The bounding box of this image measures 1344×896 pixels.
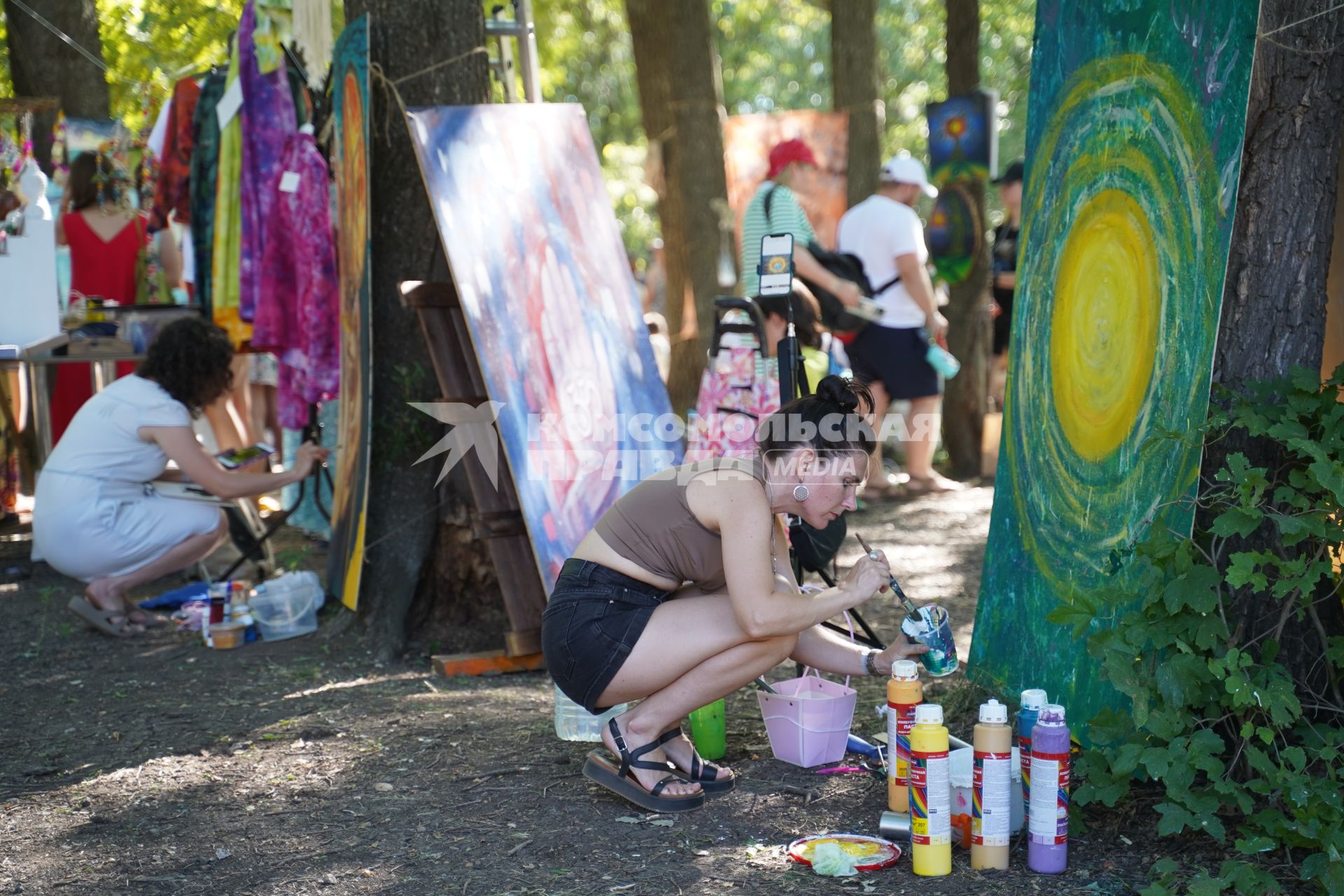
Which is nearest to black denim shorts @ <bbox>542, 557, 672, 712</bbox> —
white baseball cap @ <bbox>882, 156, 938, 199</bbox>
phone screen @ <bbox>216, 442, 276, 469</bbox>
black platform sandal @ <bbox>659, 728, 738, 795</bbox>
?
black platform sandal @ <bbox>659, 728, 738, 795</bbox>

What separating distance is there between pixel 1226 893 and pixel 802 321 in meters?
2.80

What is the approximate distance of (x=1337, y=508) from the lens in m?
2.46

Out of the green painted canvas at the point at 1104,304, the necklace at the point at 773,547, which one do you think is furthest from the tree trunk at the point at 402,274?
the green painted canvas at the point at 1104,304

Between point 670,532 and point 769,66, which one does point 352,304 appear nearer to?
point 670,532

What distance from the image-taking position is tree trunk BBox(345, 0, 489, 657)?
4.42m

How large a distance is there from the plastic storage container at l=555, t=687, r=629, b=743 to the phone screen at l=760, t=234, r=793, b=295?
1.27m

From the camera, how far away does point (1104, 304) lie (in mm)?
3123

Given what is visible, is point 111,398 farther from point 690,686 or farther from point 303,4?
point 690,686

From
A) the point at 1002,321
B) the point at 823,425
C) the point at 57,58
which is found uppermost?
the point at 57,58

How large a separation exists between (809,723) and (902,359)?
3.63 m

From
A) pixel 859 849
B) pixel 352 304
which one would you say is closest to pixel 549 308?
pixel 352 304

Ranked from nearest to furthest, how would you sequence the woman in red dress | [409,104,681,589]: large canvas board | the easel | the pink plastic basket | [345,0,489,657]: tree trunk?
the pink plastic basket
[409,104,681,589]: large canvas board
the easel
[345,0,489,657]: tree trunk
the woman in red dress
